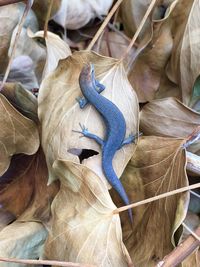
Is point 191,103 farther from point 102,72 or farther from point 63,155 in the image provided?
point 63,155

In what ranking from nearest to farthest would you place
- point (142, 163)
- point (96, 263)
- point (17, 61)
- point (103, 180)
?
point (96, 263) < point (103, 180) < point (142, 163) < point (17, 61)

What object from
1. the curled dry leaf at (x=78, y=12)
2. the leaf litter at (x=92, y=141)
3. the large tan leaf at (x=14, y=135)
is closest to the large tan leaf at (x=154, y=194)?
the leaf litter at (x=92, y=141)

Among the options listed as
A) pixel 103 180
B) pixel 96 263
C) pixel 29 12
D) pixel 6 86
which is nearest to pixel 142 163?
pixel 103 180

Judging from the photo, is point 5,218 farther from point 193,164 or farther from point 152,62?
point 152,62

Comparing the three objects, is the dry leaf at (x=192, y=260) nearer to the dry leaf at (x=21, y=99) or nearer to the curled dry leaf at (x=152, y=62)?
the curled dry leaf at (x=152, y=62)

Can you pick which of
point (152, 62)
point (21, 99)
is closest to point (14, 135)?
point (21, 99)

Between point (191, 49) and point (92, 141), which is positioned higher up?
point (191, 49)

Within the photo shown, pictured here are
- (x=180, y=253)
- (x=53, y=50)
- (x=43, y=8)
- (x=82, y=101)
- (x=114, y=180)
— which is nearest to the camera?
(x=180, y=253)
